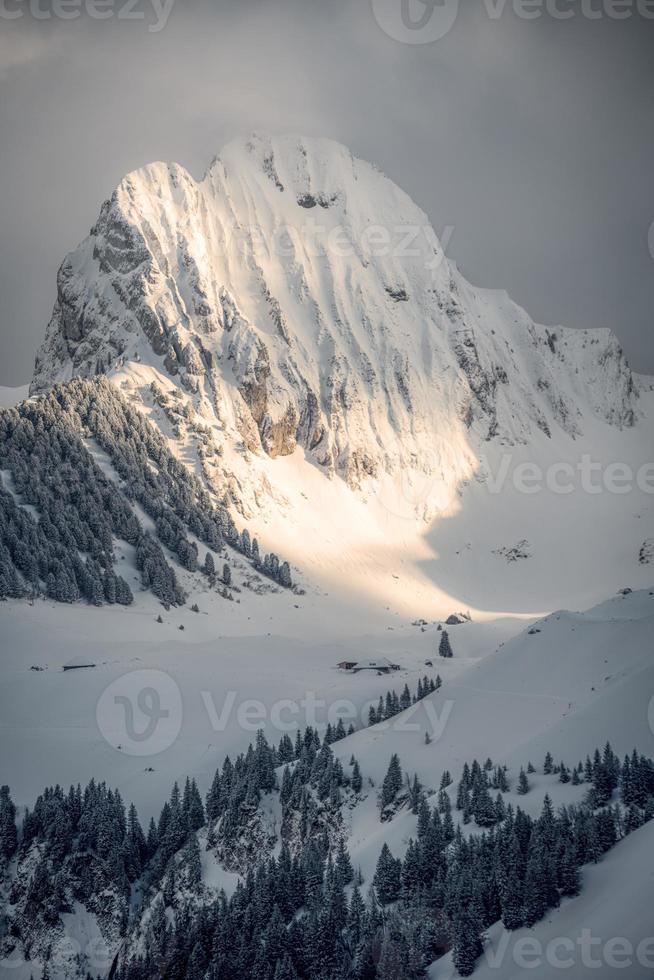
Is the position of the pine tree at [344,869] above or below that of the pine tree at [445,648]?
below

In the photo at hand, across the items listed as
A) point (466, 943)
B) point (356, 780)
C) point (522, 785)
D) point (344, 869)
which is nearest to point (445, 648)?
point (356, 780)

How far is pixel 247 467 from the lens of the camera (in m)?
168

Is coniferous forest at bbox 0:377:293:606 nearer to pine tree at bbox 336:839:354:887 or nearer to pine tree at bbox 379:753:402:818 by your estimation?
pine tree at bbox 379:753:402:818

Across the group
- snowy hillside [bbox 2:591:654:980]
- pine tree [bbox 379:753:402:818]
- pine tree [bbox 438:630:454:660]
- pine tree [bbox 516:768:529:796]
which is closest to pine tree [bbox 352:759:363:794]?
snowy hillside [bbox 2:591:654:980]

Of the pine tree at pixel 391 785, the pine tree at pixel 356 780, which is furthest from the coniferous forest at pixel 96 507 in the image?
the pine tree at pixel 391 785

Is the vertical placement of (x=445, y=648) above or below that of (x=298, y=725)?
above

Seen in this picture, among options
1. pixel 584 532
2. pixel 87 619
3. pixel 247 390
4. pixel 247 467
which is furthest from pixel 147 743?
pixel 584 532

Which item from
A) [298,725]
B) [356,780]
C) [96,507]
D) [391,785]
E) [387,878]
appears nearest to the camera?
[387,878]

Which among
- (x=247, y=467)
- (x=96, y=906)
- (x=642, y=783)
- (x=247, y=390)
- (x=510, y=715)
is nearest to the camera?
(x=642, y=783)

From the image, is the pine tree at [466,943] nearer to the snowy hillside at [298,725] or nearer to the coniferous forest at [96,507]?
the snowy hillside at [298,725]

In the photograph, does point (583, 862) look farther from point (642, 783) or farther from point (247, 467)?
point (247, 467)

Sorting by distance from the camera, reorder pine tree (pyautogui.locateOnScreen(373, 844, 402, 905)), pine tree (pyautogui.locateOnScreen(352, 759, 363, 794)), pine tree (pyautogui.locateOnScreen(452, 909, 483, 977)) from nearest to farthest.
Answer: pine tree (pyautogui.locateOnScreen(452, 909, 483, 977)), pine tree (pyautogui.locateOnScreen(373, 844, 402, 905)), pine tree (pyautogui.locateOnScreen(352, 759, 363, 794))

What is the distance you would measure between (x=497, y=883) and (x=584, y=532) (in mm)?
162087

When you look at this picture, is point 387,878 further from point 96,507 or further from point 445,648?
point 96,507
